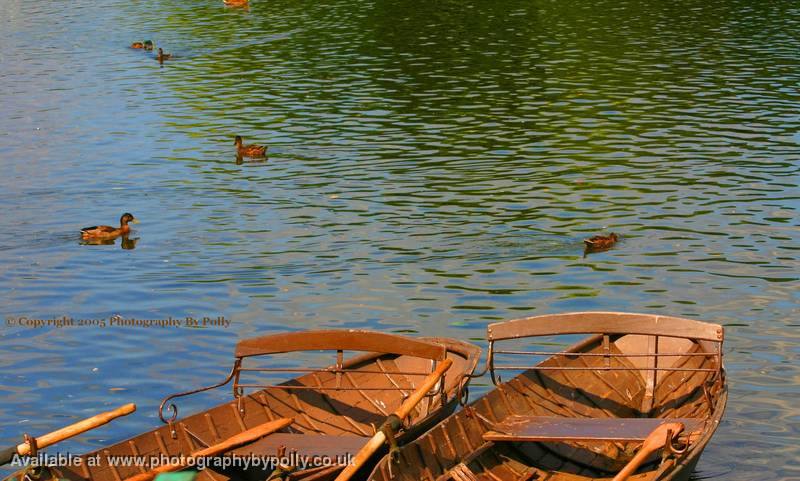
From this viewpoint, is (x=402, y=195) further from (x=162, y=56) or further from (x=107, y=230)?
(x=162, y=56)

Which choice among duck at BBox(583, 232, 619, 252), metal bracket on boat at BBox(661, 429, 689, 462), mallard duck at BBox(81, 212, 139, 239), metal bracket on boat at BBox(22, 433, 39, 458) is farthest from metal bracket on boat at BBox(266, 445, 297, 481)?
mallard duck at BBox(81, 212, 139, 239)

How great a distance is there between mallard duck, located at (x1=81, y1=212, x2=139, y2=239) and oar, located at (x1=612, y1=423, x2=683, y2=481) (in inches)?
667

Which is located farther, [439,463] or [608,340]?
[608,340]

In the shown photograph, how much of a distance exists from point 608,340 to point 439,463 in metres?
4.69

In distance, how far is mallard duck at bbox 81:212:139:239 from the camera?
2798cm

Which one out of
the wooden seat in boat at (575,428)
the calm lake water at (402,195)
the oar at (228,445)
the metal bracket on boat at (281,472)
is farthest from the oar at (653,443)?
the oar at (228,445)

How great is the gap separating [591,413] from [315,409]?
4.03 m

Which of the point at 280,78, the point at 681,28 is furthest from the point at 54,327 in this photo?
the point at 681,28

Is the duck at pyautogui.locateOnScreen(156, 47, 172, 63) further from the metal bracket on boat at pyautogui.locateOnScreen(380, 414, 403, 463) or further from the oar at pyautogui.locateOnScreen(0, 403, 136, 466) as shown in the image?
A: the metal bracket on boat at pyautogui.locateOnScreen(380, 414, 403, 463)

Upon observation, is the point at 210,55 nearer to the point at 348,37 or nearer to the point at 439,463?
the point at 348,37

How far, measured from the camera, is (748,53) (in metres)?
49.2

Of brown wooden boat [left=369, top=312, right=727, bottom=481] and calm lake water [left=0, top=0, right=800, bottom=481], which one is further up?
brown wooden boat [left=369, top=312, right=727, bottom=481]

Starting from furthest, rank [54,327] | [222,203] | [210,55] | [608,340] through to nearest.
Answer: [210,55] < [222,203] < [54,327] < [608,340]

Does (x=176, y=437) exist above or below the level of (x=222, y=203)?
above
